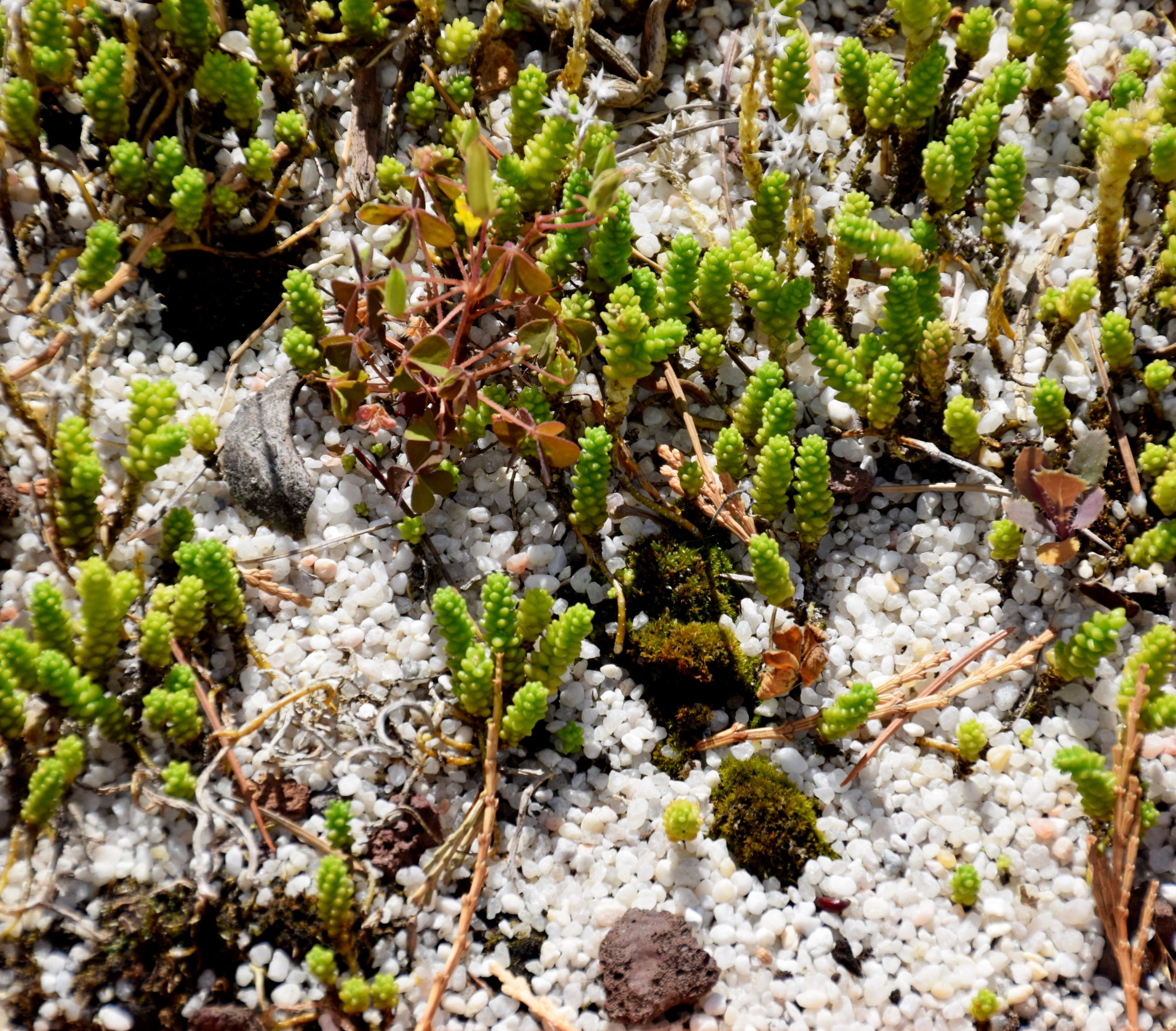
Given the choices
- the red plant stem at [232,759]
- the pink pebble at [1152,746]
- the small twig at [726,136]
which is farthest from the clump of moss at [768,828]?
the small twig at [726,136]

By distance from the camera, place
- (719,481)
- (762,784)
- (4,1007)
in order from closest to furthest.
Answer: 1. (4,1007)
2. (762,784)
3. (719,481)

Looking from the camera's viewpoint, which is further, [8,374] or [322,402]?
[322,402]

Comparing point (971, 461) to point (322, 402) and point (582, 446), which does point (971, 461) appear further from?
point (322, 402)

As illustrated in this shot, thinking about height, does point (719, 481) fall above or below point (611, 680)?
above

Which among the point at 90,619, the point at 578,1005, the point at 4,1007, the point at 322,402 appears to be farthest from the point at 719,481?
the point at 4,1007

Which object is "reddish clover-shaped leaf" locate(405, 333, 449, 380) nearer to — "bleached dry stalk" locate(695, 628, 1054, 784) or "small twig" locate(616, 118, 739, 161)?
"small twig" locate(616, 118, 739, 161)

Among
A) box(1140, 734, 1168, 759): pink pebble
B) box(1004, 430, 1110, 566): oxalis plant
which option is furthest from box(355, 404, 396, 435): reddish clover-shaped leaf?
box(1140, 734, 1168, 759): pink pebble
